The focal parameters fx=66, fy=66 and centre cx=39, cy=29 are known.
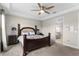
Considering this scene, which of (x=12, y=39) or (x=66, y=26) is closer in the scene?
(x=12, y=39)

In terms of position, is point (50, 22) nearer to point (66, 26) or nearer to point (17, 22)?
point (66, 26)

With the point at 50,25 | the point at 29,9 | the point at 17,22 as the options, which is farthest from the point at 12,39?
the point at 50,25

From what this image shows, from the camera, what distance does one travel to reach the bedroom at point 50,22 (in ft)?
4.71

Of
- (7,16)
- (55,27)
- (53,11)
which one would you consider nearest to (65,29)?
(55,27)

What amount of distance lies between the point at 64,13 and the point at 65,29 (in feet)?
1.36

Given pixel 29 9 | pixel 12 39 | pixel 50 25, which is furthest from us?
pixel 50 25

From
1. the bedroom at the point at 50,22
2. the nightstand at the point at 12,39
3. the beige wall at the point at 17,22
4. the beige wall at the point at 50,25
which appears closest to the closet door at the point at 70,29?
the bedroom at the point at 50,22

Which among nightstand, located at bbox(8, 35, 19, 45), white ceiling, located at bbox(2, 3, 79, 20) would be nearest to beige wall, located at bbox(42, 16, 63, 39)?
white ceiling, located at bbox(2, 3, 79, 20)

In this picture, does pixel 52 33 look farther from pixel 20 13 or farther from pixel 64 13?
pixel 20 13

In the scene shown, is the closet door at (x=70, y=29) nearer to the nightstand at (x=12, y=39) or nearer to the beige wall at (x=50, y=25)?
the beige wall at (x=50, y=25)

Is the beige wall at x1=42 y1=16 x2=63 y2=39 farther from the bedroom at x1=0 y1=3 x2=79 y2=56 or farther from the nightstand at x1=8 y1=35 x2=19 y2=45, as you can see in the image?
the nightstand at x1=8 y1=35 x2=19 y2=45

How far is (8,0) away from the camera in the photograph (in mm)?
1392

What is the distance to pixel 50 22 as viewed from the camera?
169 centimetres

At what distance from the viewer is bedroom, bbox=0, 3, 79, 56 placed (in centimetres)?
144
